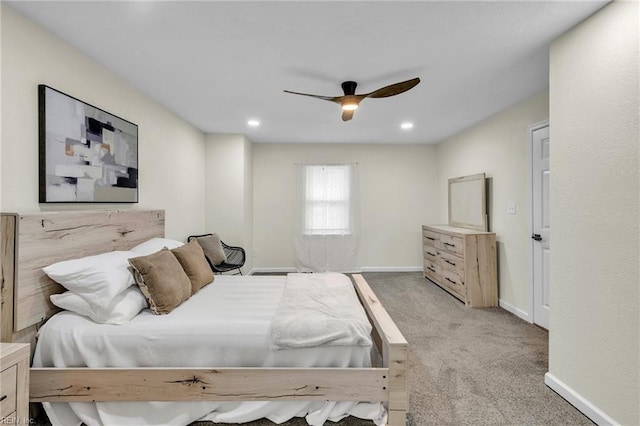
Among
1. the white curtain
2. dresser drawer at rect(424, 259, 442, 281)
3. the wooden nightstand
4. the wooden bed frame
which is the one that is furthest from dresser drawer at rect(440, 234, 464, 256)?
the wooden nightstand

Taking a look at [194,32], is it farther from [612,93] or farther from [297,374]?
[612,93]

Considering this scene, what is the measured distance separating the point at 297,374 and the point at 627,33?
253cm

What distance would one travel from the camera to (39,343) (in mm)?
1675

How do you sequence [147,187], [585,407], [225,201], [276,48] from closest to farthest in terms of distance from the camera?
[585,407]
[276,48]
[147,187]
[225,201]

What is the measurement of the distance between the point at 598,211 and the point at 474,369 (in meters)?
1.43

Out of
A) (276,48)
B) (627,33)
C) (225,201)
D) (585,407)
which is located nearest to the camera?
(627,33)

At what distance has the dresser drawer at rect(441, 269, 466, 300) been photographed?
383 cm

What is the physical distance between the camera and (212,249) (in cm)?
387

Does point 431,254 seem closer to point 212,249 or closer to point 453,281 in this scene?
point 453,281

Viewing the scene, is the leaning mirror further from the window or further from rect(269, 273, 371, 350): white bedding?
rect(269, 273, 371, 350): white bedding

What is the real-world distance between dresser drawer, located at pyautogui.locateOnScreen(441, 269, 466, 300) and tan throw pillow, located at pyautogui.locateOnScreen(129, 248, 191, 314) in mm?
3320

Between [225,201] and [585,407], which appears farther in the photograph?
[225,201]

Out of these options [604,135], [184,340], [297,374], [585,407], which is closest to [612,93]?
[604,135]

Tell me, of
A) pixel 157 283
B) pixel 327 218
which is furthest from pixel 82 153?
pixel 327 218
